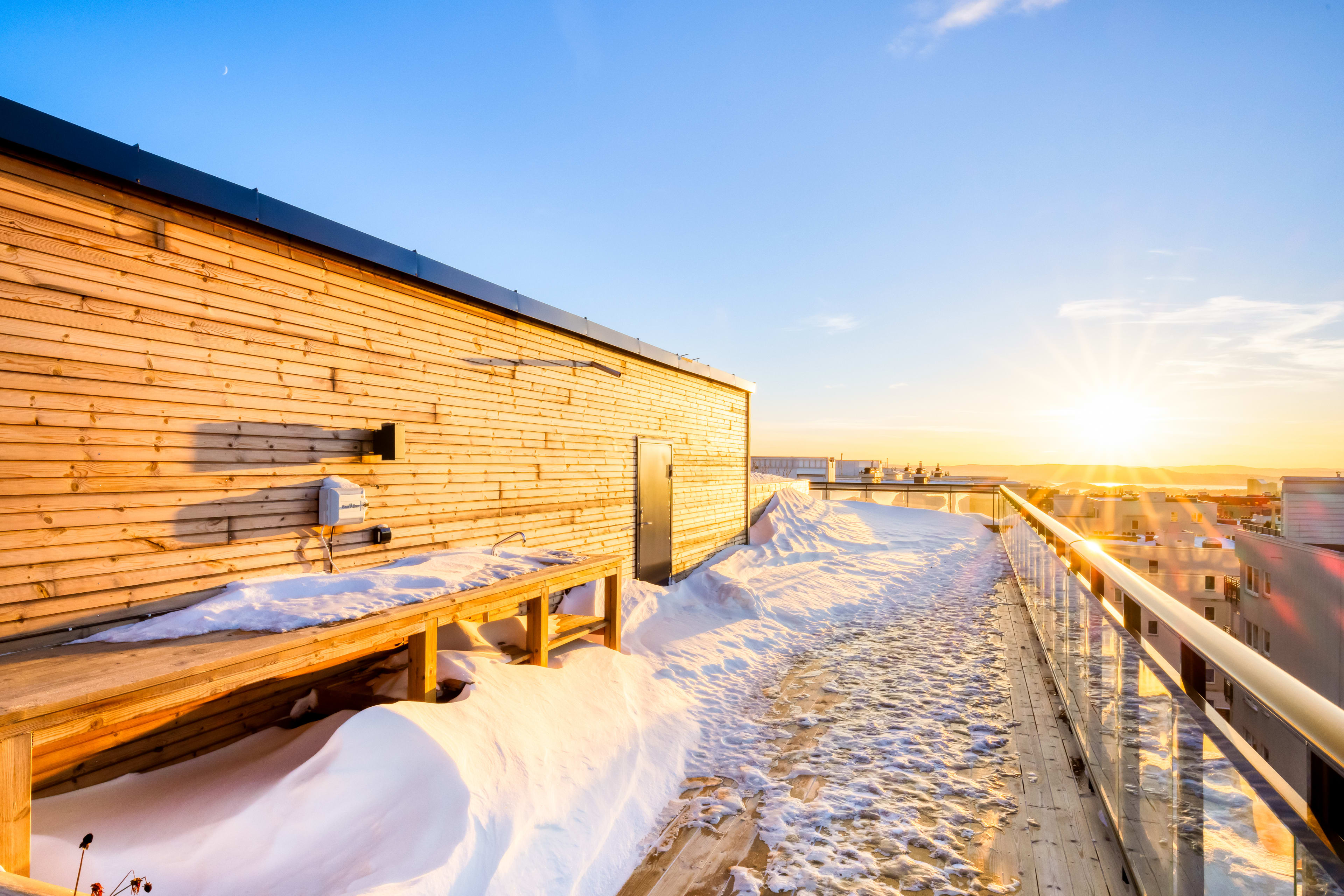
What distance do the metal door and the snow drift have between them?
3.16 meters

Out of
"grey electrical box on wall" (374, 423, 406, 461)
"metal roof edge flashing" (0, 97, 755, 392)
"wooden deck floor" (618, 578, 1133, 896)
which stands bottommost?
"wooden deck floor" (618, 578, 1133, 896)

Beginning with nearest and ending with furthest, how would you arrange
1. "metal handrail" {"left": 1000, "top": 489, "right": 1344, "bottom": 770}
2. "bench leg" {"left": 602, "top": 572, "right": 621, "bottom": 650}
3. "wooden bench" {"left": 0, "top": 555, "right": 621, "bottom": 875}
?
1. "metal handrail" {"left": 1000, "top": 489, "right": 1344, "bottom": 770}
2. "wooden bench" {"left": 0, "top": 555, "right": 621, "bottom": 875}
3. "bench leg" {"left": 602, "top": 572, "right": 621, "bottom": 650}

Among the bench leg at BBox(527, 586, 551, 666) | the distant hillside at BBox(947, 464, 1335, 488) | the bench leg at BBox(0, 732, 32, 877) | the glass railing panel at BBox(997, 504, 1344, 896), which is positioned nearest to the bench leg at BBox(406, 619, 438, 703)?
the bench leg at BBox(527, 586, 551, 666)

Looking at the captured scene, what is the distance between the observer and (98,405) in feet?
10.8

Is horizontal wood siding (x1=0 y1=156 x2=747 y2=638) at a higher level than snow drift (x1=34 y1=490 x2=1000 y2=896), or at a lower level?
higher

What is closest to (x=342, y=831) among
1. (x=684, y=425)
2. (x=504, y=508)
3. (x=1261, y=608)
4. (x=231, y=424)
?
(x=231, y=424)

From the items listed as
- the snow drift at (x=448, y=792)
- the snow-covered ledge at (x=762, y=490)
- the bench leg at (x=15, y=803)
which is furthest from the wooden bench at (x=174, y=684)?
the snow-covered ledge at (x=762, y=490)

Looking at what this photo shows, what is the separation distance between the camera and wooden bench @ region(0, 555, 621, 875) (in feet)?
6.77

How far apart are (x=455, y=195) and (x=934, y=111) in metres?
7.74

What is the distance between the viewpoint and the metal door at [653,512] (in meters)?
8.60

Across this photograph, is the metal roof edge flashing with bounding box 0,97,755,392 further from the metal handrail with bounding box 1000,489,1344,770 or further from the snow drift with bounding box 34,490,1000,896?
the metal handrail with bounding box 1000,489,1344,770

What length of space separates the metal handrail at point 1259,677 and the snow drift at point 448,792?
8.26 ft

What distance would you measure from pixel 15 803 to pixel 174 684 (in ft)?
1.72

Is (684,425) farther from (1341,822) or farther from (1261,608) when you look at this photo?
(1261,608)
